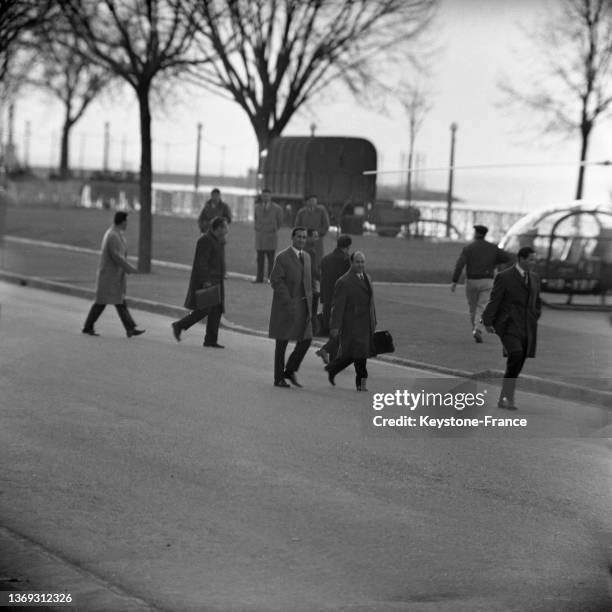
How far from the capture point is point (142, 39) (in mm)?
28422

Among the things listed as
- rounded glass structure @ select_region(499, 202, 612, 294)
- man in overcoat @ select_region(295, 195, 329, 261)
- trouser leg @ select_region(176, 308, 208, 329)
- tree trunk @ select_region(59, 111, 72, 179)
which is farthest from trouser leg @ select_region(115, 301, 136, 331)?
tree trunk @ select_region(59, 111, 72, 179)

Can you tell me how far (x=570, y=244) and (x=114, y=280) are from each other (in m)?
10.4

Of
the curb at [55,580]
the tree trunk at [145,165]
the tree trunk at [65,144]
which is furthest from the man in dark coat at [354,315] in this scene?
the tree trunk at [65,144]

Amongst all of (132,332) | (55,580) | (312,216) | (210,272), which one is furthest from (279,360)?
(312,216)

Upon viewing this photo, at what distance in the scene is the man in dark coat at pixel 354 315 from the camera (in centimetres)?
1351

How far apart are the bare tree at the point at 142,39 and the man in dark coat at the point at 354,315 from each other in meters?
13.7

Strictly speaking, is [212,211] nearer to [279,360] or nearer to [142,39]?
[142,39]

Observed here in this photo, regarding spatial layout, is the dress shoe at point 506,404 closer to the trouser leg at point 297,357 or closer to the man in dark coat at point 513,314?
the man in dark coat at point 513,314

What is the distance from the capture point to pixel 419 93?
29.4 metres

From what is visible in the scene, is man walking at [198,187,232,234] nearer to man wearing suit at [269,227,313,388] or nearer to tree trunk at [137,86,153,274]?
tree trunk at [137,86,153,274]

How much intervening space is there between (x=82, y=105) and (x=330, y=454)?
193 ft

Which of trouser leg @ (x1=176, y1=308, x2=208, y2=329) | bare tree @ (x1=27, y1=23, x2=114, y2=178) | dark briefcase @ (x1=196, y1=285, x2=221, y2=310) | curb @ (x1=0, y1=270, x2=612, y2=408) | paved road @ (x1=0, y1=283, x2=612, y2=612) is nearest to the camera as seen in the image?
paved road @ (x1=0, y1=283, x2=612, y2=612)

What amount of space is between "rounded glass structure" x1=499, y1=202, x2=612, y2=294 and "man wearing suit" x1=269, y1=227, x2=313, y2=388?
10977mm

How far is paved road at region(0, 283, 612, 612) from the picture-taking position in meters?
6.88
